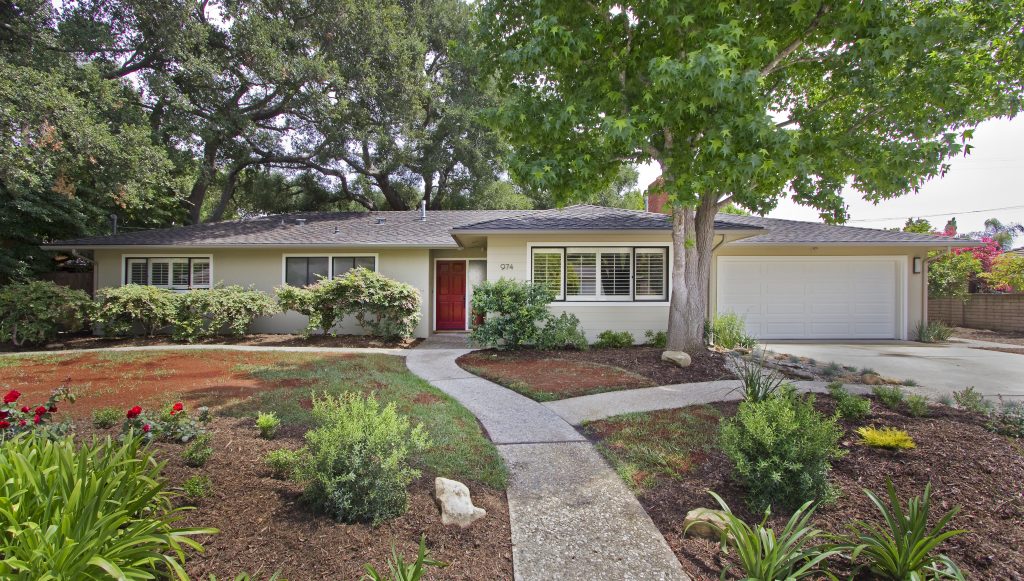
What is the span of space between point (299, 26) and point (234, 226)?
25.0 ft

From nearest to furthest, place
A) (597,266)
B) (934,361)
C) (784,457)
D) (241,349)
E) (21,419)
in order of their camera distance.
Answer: (784,457) → (21,419) → (934,361) → (241,349) → (597,266)

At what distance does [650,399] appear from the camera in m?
5.66

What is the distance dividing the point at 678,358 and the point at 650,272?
3732 millimetres

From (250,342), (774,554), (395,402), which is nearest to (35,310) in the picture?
(250,342)

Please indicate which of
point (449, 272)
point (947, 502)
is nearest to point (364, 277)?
point (449, 272)

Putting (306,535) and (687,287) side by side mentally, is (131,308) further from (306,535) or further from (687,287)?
(687,287)

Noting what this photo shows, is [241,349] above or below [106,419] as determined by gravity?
below

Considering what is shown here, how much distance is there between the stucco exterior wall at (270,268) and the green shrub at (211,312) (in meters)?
1.01

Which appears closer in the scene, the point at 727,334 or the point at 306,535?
the point at 306,535

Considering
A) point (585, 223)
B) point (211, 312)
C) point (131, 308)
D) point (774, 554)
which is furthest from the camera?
point (211, 312)

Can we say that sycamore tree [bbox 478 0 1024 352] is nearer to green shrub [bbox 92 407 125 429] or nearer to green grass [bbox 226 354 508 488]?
green grass [bbox 226 354 508 488]

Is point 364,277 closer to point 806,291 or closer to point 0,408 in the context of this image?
point 0,408

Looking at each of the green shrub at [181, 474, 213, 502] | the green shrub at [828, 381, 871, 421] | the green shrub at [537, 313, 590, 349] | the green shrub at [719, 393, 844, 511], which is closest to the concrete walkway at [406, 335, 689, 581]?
the green shrub at [719, 393, 844, 511]

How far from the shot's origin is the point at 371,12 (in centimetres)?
1574
